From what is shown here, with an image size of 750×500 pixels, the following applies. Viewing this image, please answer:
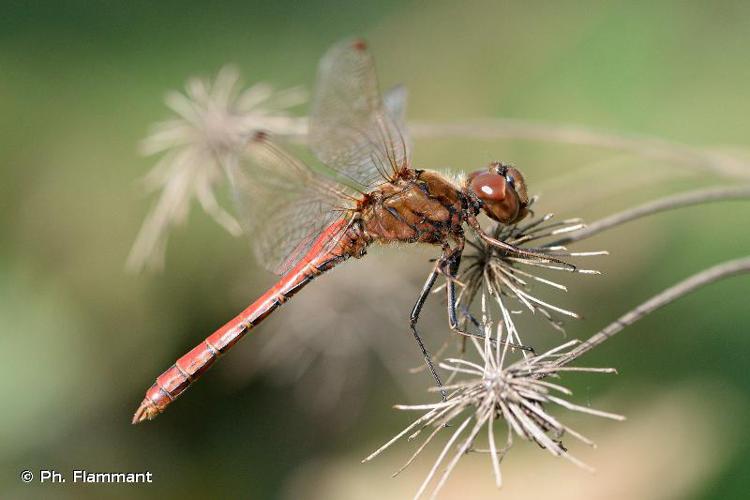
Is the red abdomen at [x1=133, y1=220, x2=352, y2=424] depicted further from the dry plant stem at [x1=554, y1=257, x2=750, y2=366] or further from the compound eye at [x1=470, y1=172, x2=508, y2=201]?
the dry plant stem at [x1=554, y1=257, x2=750, y2=366]

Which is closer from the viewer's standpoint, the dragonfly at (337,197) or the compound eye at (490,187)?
the compound eye at (490,187)

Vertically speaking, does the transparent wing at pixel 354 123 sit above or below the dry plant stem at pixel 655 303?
above

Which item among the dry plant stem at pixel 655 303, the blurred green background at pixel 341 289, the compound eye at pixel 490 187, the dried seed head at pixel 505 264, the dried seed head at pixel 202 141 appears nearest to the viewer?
the dry plant stem at pixel 655 303

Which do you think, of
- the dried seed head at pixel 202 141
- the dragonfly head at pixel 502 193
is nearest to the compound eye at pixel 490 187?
the dragonfly head at pixel 502 193

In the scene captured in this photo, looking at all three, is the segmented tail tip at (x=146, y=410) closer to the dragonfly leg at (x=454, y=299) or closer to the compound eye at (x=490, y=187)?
the dragonfly leg at (x=454, y=299)

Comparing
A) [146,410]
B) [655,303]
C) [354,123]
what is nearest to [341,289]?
[354,123]

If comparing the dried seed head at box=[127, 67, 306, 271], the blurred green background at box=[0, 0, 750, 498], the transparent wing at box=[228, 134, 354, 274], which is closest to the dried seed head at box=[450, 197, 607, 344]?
the transparent wing at box=[228, 134, 354, 274]
